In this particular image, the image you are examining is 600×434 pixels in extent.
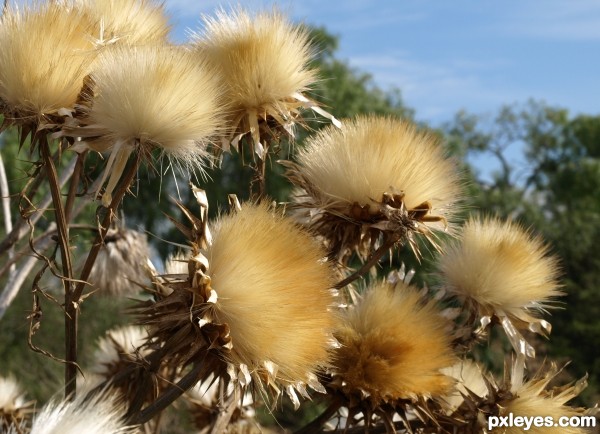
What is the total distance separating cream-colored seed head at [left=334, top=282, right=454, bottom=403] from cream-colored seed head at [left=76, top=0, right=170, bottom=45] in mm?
662

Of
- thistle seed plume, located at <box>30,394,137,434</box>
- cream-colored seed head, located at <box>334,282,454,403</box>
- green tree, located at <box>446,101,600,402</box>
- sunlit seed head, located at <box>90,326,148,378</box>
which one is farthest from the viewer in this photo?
green tree, located at <box>446,101,600,402</box>

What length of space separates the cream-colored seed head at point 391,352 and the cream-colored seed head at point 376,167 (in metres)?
0.21

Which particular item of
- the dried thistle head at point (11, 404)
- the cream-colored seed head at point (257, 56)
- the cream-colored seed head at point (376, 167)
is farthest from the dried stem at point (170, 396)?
the dried thistle head at point (11, 404)

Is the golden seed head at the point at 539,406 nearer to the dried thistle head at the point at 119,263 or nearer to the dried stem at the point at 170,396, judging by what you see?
the dried stem at the point at 170,396

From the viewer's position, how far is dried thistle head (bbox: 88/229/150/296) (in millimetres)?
2576

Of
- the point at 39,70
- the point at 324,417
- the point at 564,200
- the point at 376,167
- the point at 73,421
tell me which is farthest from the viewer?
the point at 564,200

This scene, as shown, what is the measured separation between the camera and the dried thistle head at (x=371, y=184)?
5.29 feet

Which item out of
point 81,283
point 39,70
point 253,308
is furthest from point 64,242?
point 253,308

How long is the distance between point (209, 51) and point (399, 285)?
0.60 meters

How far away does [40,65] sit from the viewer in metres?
1.41

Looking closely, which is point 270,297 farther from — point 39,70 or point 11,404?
point 11,404

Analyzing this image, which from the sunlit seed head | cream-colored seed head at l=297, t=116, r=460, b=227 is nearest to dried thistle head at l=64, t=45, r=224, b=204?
cream-colored seed head at l=297, t=116, r=460, b=227

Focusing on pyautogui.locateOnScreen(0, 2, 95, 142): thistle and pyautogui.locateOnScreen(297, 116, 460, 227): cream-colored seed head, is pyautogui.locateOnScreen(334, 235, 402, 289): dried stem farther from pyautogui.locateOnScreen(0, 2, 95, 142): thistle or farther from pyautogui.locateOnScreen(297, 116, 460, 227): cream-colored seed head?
pyautogui.locateOnScreen(0, 2, 95, 142): thistle

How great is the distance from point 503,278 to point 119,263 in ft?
4.05
